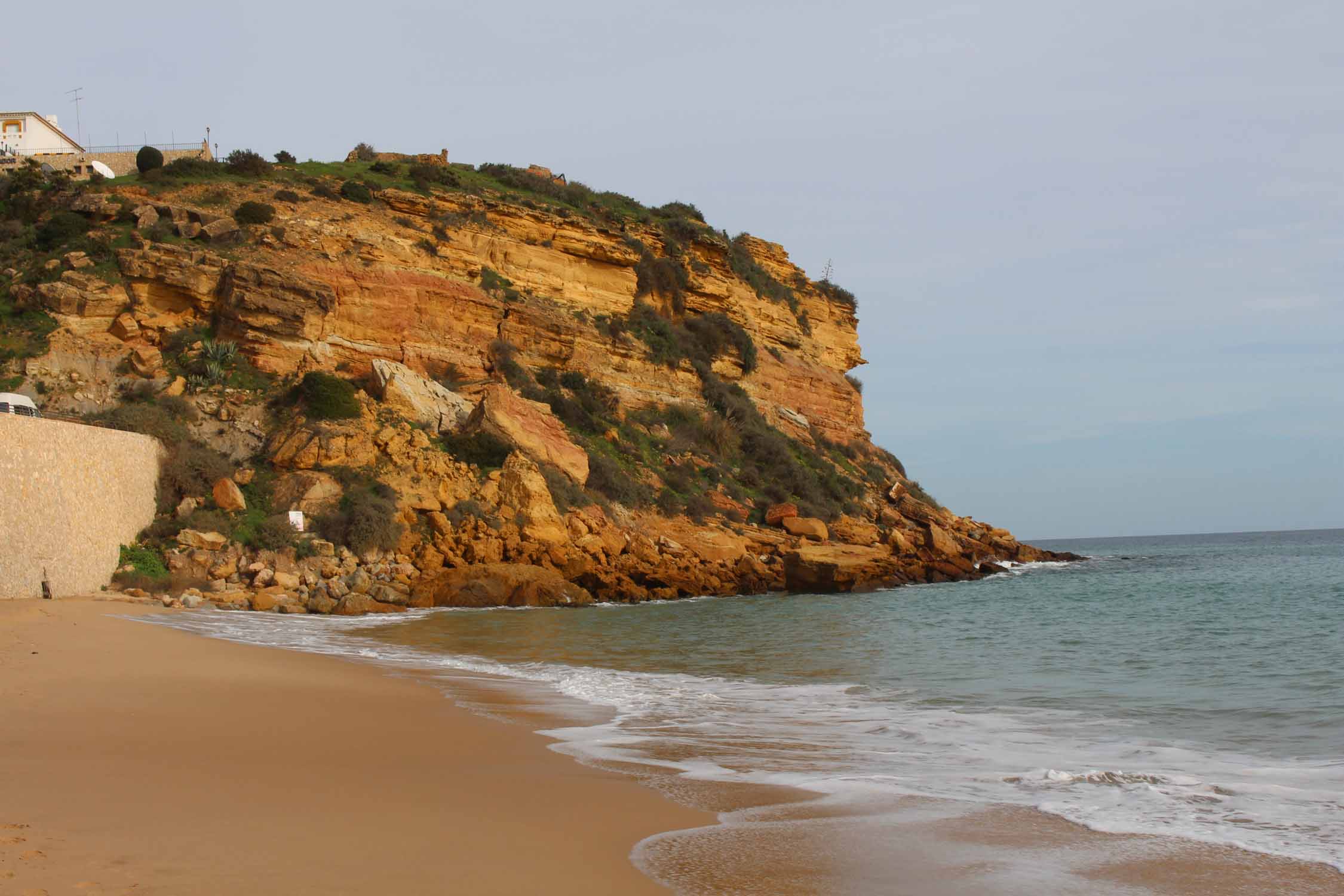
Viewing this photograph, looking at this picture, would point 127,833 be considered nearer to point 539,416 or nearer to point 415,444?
point 415,444

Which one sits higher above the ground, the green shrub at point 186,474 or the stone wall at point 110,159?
the stone wall at point 110,159

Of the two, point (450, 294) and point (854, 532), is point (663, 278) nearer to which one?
point (450, 294)

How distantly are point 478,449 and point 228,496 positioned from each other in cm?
678

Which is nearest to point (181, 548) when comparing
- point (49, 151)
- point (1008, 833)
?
point (1008, 833)

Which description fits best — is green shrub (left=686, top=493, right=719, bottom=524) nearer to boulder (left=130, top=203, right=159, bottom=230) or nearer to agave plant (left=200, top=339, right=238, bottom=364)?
agave plant (left=200, top=339, right=238, bottom=364)

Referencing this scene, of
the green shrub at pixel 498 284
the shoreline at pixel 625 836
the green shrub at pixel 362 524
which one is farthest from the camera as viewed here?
the green shrub at pixel 498 284

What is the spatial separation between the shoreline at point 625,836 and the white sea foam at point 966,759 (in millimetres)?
341

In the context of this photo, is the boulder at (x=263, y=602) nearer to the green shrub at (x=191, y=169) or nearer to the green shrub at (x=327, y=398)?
the green shrub at (x=327, y=398)

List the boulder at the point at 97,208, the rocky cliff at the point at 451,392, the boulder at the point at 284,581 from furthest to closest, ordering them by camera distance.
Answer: the boulder at the point at 97,208
the rocky cliff at the point at 451,392
the boulder at the point at 284,581

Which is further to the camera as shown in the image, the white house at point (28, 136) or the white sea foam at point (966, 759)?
the white house at point (28, 136)

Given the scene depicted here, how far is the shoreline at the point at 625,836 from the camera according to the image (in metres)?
3.90

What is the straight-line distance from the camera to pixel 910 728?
813cm

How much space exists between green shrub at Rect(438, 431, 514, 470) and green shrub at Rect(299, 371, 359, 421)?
266 centimetres

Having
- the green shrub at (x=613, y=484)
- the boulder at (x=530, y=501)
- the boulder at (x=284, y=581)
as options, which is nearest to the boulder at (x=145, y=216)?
the boulder at (x=530, y=501)
